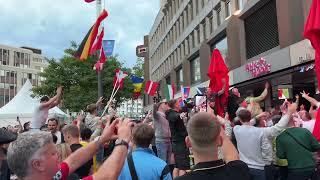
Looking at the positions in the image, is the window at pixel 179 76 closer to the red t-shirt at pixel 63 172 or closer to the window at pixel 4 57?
the red t-shirt at pixel 63 172

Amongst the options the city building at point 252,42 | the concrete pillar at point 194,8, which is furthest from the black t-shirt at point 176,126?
the concrete pillar at point 194,8

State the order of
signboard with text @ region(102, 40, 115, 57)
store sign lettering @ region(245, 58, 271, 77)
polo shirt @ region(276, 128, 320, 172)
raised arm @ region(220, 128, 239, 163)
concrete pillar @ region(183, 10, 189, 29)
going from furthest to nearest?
1. concrete pillar @ region(183, 10, 189, 29)
2. store sign lettering @ region(245, 58, 271, 77)
3. signboard with text @ region(102, 40, 115, 57)
4. polo shirt @ region(276, 128, 320, 172)
5. raised arm @ region(220, 128, 239, 163)

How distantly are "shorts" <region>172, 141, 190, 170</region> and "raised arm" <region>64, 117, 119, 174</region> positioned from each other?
5812 millimetres

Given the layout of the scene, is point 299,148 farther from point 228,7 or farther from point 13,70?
point 13,70

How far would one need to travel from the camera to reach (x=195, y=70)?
39625 mm

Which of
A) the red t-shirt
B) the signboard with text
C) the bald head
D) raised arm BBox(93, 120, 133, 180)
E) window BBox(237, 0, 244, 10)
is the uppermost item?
window BBox(237, 0, 244, 10)

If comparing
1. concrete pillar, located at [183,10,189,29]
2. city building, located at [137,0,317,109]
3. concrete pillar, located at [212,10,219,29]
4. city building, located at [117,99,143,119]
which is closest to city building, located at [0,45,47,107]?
city building, located at [117,99,143,119]

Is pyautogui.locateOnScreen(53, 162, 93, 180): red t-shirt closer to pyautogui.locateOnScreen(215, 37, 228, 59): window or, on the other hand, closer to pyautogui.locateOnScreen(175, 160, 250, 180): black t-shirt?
pyautogui.locateOnScreen(175, 160, 250, 180): black t-shirt

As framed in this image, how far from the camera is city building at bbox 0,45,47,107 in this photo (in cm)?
9356

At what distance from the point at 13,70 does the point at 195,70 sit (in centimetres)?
6714

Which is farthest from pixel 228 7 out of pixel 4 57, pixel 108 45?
pixel 4 57

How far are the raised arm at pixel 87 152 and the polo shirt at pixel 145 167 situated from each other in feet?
3.90

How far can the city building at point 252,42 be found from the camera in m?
18.2

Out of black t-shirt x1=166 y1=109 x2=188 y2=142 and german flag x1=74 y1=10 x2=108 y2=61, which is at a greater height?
german flag x1=74 y1=10 x2=108 y2=61
